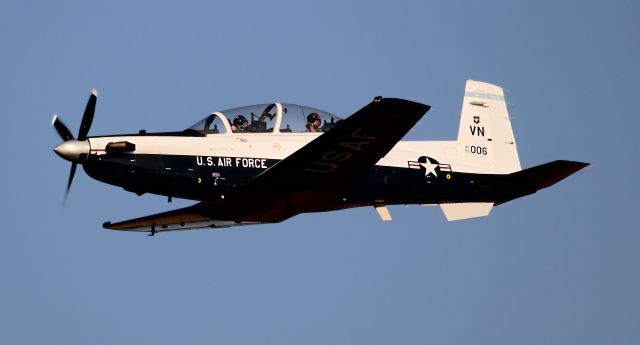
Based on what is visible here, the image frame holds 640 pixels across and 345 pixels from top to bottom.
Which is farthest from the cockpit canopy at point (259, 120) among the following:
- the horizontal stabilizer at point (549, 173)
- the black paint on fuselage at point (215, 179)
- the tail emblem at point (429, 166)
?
the horizontal stabilizer at point (549, 173)

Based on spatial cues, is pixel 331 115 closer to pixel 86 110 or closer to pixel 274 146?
pixel 274 146

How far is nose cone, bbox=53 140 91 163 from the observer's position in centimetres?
2566

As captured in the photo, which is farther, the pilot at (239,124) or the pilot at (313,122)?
the pilot at (313,122)

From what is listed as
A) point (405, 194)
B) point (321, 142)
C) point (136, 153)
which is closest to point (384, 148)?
point (321, 142)

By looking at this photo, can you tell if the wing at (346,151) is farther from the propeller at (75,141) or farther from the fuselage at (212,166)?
the propeller at (75,141)

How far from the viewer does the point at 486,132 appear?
1183 inches

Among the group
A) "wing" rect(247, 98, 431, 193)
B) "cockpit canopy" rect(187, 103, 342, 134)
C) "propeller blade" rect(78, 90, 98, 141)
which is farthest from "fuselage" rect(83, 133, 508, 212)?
"wing" rect(247, 98, 431, 193)

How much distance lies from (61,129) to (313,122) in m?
5.45

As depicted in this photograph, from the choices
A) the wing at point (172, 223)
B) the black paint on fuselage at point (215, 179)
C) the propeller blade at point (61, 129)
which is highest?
the propeller blade at point (61, 129)

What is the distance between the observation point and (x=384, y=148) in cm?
2495

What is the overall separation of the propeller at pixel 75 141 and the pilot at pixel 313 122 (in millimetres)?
4597

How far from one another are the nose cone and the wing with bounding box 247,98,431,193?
137 inches

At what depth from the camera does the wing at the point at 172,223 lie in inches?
1146

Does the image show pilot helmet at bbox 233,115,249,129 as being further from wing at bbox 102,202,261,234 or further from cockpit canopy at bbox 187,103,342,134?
wing at bbox 102,202,261,234
